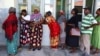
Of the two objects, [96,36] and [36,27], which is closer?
[96,36]

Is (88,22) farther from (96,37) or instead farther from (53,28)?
(53,28)

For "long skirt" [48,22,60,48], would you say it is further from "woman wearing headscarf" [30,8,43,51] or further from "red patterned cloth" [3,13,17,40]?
"red patterned cloth" [3,13,17,40]

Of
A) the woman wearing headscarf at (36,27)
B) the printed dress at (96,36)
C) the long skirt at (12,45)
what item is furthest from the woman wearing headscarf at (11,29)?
the printed dress at (96,36)

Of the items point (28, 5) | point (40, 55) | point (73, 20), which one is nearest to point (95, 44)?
point (73, 20)

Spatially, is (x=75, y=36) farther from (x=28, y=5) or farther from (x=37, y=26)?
(x=28, y=5)

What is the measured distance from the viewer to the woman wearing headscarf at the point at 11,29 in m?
7.60

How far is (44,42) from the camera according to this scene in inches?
353

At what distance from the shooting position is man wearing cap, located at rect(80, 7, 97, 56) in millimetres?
7668

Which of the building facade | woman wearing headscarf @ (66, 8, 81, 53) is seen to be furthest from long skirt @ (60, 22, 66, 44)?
the building facade

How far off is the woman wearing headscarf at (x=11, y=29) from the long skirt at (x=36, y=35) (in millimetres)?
738

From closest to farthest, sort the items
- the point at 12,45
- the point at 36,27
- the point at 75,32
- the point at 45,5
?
the point at 12,45
the point at 75,32
the point at 36,27
the point at 45,5

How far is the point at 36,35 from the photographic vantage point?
8383mm

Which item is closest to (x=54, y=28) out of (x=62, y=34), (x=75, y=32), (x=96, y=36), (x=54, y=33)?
(x=54, y=33)

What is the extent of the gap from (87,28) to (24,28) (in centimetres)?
203
